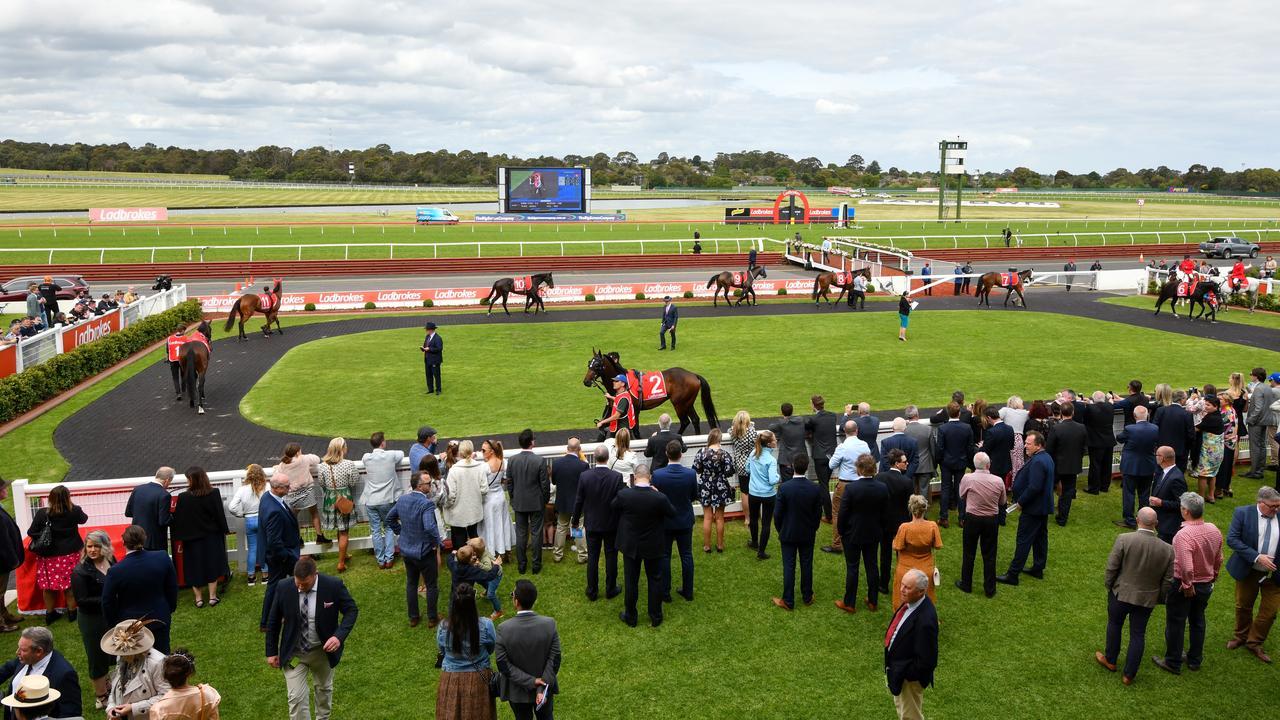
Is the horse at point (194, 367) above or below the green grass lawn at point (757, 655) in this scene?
above

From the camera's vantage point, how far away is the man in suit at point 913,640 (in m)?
5.70

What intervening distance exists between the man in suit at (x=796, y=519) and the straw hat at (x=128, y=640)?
5.03m

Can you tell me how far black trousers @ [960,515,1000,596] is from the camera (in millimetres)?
8195

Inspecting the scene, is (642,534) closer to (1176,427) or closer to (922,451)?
(922,451)

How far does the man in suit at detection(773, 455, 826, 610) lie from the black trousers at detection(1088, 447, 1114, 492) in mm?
5354

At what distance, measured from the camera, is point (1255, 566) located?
7.13 m

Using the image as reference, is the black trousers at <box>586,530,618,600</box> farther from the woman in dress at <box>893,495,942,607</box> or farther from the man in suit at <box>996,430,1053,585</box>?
the man in suit at <box>996,430,1053,585</box>

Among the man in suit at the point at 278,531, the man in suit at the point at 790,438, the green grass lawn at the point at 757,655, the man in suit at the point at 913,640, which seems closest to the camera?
the man in suit at the point at 913,640

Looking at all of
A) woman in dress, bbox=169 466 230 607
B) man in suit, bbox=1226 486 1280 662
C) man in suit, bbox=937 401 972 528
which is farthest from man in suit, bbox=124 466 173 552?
man in suit, bbox=1226 486 1280 662

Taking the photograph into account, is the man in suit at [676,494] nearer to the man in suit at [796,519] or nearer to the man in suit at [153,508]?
the man in suit at [796,519]

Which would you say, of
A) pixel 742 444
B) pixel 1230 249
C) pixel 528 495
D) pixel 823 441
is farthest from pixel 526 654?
pixel 1230 249

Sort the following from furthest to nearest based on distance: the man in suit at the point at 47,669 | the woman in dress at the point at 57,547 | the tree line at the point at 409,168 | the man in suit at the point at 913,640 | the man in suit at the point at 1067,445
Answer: the tree line at the point at 409,168
the man in suit at the point at 1067,445
the woman in dress at the point at 57,547
the man in suit at the point at 913,640
the man in suit at the point at 47,669

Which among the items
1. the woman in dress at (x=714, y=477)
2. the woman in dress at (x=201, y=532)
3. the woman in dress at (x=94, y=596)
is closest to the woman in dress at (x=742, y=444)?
the woman in dress at (x=714, y=477)

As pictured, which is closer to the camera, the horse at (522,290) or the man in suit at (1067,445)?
the man in suit at (1067,445)
